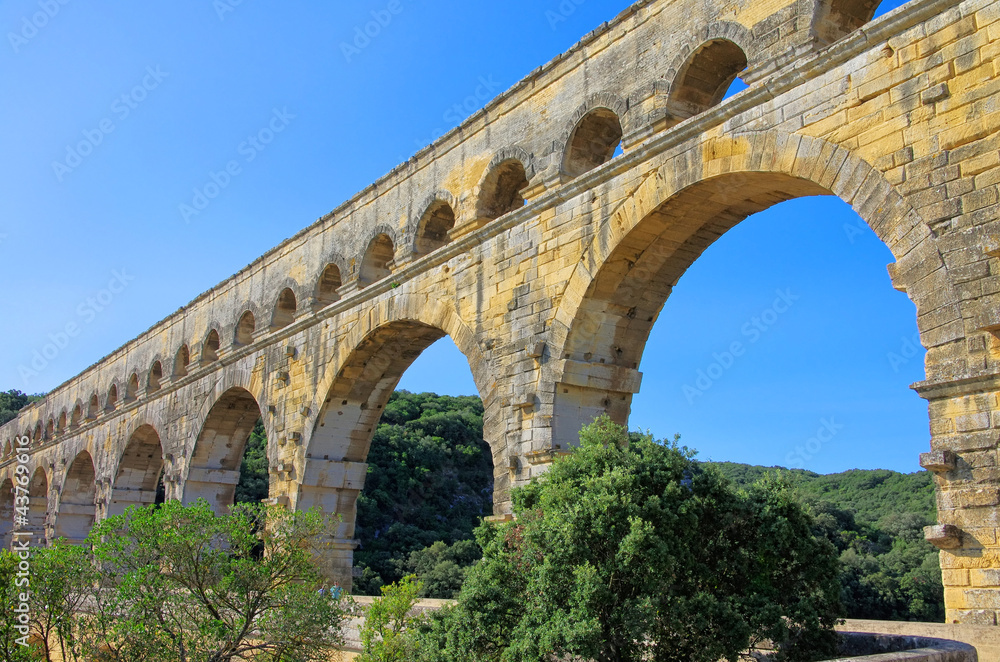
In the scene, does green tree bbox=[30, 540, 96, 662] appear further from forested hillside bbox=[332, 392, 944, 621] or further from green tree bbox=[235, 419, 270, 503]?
green tree bbox=[235, 419, 270, 503]

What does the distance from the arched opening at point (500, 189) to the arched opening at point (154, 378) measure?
38.4ft

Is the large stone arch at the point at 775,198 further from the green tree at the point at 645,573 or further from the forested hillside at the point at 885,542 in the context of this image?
the forested hillside at the point at 885,542

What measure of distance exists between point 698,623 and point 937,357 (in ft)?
7.20

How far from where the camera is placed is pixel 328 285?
43.9 feet

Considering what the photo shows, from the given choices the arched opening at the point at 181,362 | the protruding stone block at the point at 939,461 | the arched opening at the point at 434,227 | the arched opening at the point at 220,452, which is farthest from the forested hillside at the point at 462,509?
the arched opening at the point at 181,362

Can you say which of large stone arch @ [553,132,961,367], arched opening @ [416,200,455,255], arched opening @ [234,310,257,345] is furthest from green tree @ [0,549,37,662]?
arched opening @ [234,310,257,345]

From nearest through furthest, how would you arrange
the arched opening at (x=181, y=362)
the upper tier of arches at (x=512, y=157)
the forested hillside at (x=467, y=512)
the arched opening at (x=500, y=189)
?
the upper tier of arches at (x=512, y=157) → the arched opening at (x=500, y=189) → the forested hillside at (x=467, y=512) → the arched opening at (x=181, y=362)

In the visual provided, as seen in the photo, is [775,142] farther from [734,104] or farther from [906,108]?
[906,108]

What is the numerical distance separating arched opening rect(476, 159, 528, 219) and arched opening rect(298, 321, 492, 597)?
193 cm

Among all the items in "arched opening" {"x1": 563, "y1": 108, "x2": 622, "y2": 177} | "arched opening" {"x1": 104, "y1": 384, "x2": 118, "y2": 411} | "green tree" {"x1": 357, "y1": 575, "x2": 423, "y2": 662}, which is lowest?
"green tree" {"x1": 357, "y1": 575, "x2": 423, "y2": 662}

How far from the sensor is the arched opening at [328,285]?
13227 millimetres

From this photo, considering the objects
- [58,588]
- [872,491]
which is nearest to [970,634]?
[58,588]

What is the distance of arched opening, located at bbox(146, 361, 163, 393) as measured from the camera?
19094mm

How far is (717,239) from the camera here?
812 centimetres
